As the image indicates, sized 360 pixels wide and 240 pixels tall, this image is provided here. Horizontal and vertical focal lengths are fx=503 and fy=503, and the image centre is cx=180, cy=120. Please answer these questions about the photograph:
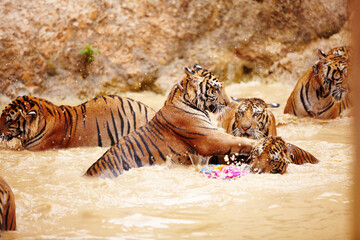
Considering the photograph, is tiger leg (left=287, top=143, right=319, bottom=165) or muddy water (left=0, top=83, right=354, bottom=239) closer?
muddy water (left=0, top=83, right=354, bottom=239)

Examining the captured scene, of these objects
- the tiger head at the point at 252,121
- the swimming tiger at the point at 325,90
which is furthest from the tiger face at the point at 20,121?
the swimming tiger at the point at 325,90

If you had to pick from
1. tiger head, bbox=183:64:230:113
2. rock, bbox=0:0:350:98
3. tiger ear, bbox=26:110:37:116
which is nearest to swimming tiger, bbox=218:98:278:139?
tiger head, bbox=183:64:230:113

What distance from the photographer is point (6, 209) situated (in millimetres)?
2562

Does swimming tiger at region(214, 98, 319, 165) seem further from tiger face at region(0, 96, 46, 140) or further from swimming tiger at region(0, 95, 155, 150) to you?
tiger face at region(0, 96, 46, 140)

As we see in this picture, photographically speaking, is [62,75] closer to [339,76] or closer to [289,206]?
[339,76]

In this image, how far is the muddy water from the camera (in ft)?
9.02

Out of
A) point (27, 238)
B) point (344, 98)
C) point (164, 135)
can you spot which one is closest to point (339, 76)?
point (344, 98)

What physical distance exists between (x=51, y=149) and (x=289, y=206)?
9.62ft

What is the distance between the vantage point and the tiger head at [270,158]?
3719 millimetres

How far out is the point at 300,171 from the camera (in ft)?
12.7

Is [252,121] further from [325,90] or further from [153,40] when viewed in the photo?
[153,40]

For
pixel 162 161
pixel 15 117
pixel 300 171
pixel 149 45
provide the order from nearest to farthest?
pixel 300 171 < pixel 162 161 < pixel 15 117 < pixel 149 45

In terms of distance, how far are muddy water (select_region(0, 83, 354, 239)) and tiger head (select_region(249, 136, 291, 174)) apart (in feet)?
0.31

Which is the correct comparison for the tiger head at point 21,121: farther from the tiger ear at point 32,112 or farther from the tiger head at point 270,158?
the tiger head at point 270,158
